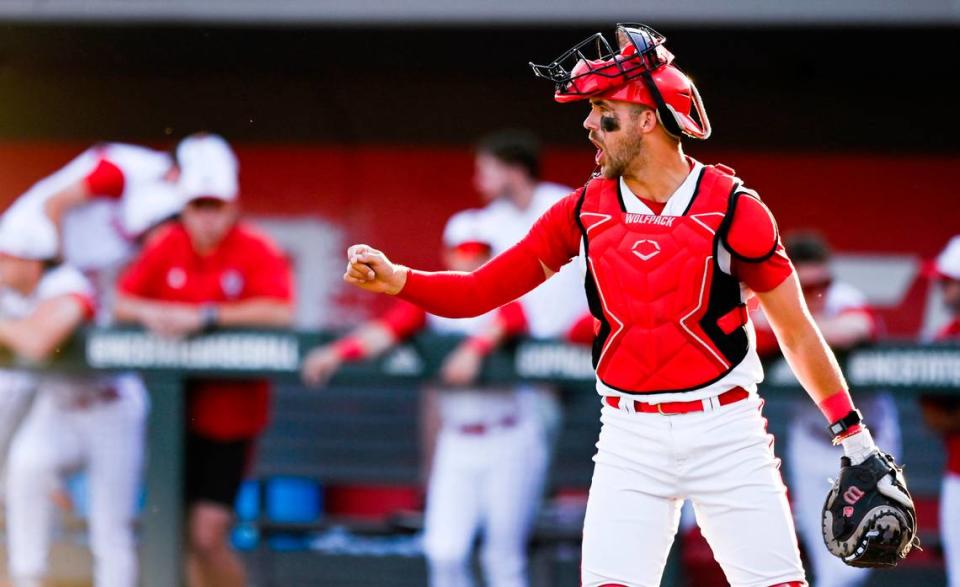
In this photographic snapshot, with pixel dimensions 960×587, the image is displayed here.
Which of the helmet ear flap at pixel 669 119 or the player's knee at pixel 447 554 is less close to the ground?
the helmet ear flap at pixel 669 119

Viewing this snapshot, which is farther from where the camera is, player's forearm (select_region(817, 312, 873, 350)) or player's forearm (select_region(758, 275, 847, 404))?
player's forearm (select_region(817, 312, 873, 350))

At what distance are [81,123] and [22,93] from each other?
32cm

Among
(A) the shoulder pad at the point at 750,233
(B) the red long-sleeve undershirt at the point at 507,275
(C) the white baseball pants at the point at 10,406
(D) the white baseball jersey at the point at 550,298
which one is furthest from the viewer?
(D) the white baseball jersey at the point at 550,298

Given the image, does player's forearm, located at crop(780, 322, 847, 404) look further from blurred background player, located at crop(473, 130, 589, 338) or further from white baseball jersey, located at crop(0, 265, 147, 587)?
white baseball jersey, located at crop(0, 265, 147, 587)

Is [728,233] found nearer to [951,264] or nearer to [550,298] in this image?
[550,298]

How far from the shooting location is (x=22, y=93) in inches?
289

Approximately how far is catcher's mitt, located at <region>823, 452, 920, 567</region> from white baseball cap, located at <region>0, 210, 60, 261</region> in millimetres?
3142

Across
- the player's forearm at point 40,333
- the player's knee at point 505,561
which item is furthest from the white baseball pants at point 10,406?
the player's knee at point 505,561

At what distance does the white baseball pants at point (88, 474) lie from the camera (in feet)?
16.3

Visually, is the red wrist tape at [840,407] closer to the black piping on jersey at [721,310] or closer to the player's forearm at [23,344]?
the black piping on jersey at [721,310]

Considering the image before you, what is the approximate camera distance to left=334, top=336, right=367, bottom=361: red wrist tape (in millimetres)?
4848

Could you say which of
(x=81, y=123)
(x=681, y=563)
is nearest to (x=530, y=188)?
(x=681, y=563)

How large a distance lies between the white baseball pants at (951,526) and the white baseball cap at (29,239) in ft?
10.6

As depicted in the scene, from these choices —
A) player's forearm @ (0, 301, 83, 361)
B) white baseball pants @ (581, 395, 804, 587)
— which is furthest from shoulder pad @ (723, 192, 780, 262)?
player's forearm @ (0, 301, 83, 361)
